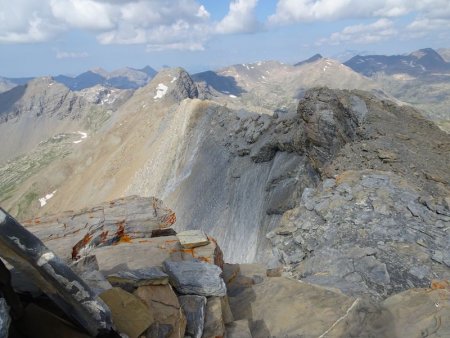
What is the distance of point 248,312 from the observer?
41.7 feet

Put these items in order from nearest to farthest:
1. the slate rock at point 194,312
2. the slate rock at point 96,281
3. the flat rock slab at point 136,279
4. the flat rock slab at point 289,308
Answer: the slate rock at point 96,281
the slate rock at point 194,312
the flat rock slab at point 136,279
the flat rock slab at point 289,308

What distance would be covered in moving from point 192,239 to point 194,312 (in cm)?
538

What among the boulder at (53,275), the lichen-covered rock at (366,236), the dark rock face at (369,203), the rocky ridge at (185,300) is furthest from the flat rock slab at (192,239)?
the boulder at (53,275)

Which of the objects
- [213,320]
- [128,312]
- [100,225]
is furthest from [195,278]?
[100,225]

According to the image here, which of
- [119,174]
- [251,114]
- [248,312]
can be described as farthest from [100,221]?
[119,174]

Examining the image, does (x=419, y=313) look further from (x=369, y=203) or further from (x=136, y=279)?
(x=369, y=203)

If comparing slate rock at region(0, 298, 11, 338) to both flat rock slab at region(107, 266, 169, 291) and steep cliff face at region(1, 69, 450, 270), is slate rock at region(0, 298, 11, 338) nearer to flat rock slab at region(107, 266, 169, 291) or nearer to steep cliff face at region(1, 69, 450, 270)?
flat rock slab at region(107, 266, 169, 291)

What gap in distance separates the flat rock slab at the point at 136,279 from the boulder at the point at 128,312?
0.87 metres

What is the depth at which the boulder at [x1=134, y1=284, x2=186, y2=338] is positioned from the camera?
9461 millimetres

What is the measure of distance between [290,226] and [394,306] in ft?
46.5

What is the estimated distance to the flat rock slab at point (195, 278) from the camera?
37.3 feet

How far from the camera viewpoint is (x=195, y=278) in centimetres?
1168

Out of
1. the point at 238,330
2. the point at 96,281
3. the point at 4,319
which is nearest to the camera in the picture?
the point at 4,319

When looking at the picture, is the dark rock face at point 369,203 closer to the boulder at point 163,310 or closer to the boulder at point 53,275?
the boulder at point 163,310
